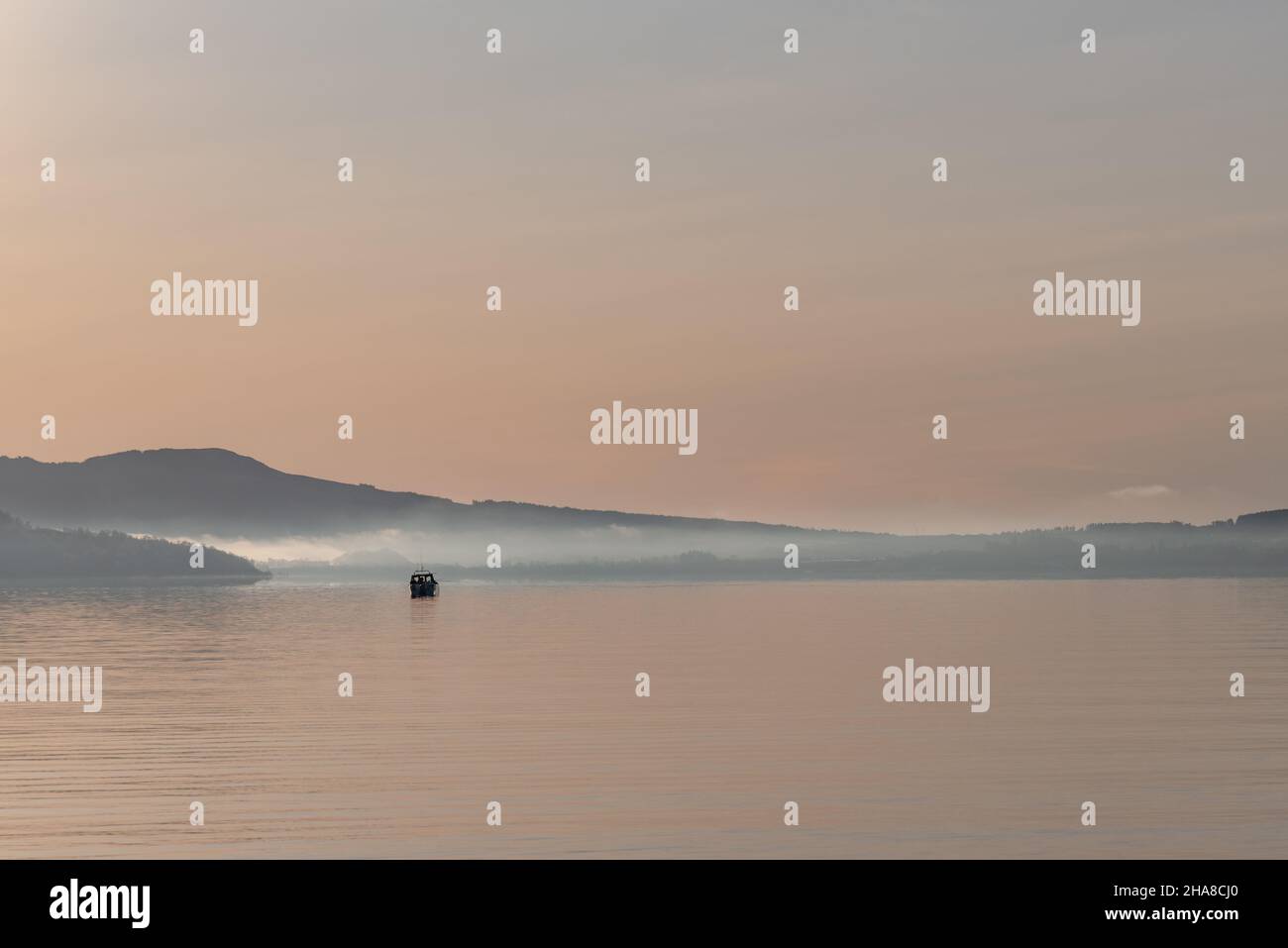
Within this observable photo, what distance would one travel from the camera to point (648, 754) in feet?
125

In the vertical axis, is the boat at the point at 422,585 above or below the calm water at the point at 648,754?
above

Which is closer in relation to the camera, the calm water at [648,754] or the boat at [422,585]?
the calm water at [648,754]

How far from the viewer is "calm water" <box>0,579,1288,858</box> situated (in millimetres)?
27906

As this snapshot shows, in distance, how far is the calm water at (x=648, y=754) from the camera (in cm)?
2791

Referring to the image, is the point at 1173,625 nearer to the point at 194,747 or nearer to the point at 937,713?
the point at 937,713

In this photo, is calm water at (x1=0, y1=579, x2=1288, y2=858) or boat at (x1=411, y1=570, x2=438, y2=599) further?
boat at (x1=411, y1=570, x2=438, y2=599)

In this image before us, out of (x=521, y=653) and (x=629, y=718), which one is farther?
(x=521, y=653)

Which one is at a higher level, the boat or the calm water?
the boat

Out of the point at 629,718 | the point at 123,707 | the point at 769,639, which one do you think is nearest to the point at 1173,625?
the point at 769,639
